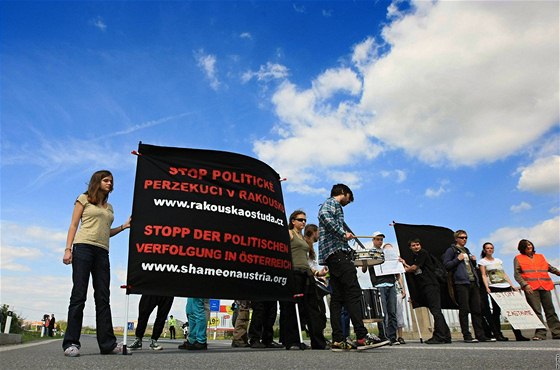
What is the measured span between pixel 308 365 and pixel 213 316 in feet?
86.0

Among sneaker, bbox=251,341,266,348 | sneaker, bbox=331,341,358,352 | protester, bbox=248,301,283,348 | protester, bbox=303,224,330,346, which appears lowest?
sneaker, bbox=331,341,358,352

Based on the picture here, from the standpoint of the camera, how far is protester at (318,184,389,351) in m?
5.22

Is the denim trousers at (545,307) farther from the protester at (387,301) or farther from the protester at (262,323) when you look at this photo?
the protester at (262,323)

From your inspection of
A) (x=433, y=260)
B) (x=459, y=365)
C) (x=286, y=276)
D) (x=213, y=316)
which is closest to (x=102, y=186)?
(x=286, y=276)

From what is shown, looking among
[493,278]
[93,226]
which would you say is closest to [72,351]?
[93,226]

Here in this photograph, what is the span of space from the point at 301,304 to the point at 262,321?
0.65 metres

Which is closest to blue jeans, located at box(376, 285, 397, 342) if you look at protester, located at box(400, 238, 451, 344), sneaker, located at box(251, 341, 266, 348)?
protester, located at box(400, 238, 451, 344)

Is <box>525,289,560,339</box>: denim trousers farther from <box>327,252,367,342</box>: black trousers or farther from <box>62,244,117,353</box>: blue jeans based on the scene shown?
<box>62,244,117,353</box>: blue jeans

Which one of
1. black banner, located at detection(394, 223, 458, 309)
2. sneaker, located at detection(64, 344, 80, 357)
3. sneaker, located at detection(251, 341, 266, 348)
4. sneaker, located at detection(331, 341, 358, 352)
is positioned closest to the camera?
sneaker, located at detection(64, 344, 80, 357)

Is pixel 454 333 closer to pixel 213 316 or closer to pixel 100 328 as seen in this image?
pixel 100 328

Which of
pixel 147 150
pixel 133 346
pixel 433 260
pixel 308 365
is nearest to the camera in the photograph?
pixel 308 365

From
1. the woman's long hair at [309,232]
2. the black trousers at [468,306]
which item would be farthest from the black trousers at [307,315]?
the black trousers at [468,306]

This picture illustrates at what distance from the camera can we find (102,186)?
5066 mm

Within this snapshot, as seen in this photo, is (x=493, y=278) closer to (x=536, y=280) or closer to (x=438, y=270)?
(x=536, y=280)
